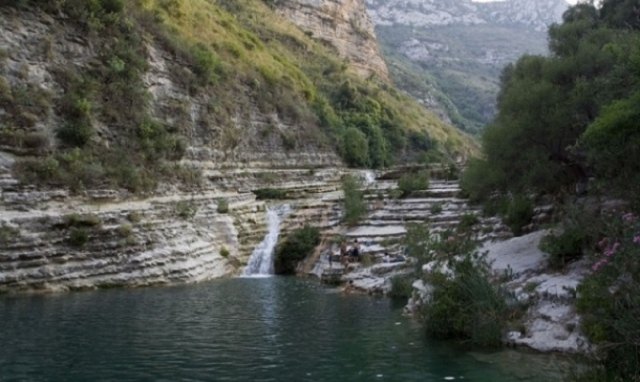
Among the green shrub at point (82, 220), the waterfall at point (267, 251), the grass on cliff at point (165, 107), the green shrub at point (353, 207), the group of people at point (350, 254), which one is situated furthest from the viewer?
the green shrub at point (353, 207)

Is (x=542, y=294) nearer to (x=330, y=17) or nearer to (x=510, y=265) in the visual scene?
(x=510, y=265)

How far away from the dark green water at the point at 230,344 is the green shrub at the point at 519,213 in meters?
5.52

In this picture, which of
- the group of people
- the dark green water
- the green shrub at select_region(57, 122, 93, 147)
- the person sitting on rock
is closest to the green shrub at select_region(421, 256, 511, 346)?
the dark green water

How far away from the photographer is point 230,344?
1412 cm

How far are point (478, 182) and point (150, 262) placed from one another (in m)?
13.6

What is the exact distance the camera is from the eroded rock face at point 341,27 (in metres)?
Result: 86.6

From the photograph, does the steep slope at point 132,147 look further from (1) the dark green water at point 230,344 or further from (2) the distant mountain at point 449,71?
Result: (2) the distant mountain at point 449,71

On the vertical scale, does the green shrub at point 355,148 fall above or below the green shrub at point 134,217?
above

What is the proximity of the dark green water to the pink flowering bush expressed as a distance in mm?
1490

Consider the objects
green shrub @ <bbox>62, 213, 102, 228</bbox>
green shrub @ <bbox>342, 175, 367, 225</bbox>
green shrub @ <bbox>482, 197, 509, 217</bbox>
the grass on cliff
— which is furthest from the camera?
green shrub @ <bbox>342, 175, 367, 225</bbox>

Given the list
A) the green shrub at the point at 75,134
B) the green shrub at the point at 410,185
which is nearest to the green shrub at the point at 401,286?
the green shrub at the point at 410,185

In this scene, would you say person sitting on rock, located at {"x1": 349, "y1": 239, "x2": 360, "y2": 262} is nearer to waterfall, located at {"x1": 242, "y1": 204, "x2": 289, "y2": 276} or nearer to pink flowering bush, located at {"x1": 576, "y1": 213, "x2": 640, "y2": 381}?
waterfall, located at {"x1": 242, "y1": 204, "x2": 289, "y2": 276}

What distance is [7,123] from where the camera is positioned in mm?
25297

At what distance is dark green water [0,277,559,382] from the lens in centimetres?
1161
